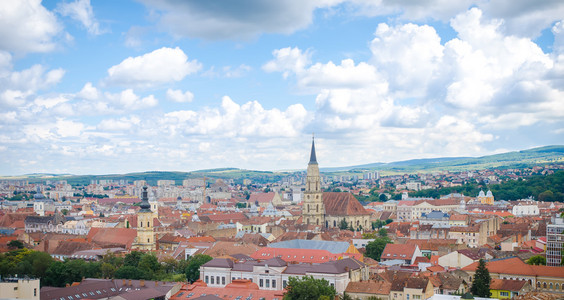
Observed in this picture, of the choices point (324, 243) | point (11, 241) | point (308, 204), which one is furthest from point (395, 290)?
point (308, 204)

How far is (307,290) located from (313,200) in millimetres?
71618

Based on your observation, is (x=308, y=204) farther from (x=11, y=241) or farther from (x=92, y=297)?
(x=92, y=297)

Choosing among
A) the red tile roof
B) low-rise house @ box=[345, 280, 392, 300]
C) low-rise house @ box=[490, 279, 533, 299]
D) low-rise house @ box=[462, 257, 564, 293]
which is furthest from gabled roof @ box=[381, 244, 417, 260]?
low-rise house @ box=[345, 280, 392, 300]

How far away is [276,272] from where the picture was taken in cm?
6350

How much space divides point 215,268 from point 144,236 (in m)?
25.3

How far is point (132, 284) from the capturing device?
6225 centimetres

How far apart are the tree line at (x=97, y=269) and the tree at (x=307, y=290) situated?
1765 cm

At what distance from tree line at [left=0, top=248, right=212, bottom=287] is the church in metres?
52.4

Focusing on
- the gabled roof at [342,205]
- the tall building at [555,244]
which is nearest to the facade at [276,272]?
the tall building at [555,244]

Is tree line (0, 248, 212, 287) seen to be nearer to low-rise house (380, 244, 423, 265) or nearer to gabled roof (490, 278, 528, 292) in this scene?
low-rise house (380, 244, 423, 265)

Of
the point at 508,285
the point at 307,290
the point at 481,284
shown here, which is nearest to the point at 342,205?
the point at 508,285

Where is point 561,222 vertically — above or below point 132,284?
above

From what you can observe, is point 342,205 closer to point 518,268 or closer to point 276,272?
point 518,268

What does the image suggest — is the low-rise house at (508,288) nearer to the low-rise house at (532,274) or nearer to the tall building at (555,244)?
the low-rise house at (532,274)
